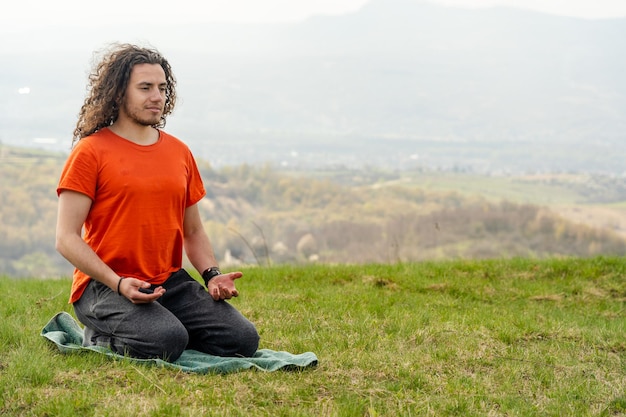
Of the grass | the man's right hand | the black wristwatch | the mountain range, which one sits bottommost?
the mountain range

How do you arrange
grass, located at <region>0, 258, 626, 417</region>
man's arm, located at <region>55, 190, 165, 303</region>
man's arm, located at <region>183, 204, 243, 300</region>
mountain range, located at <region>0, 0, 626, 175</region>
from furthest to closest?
mountain range, located at <region>0, 0, 626, 175</region>, man's arm, located at <region>183, 204, 243, 300</region>, man's arm, located at <region>55, 190, 165, 303</region>, grass, located at <region>0, 258, 626, 417</region>

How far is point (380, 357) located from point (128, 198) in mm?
2126

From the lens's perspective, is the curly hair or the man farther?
the curly hair

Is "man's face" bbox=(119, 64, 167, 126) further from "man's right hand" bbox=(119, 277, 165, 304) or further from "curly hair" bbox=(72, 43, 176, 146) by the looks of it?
"man's right hand" bbox=(119, 277, 165, 304)

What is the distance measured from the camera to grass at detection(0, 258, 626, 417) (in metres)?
4.61

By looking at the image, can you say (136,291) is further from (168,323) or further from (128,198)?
(128,198)

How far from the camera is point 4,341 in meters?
5.93

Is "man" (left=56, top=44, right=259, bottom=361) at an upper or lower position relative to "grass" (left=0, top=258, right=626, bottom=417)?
upper

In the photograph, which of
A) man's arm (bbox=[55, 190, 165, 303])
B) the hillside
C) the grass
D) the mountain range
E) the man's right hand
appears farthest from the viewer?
the mountain range

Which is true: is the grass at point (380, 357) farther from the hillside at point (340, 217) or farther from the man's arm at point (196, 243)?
the hillside at point (340, 217)

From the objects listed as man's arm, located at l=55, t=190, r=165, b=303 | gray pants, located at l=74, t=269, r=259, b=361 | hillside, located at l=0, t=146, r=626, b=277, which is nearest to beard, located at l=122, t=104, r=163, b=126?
man's arm, located at l=55, t=190, r=165, b=303

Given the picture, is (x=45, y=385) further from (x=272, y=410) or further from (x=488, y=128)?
(x=488, y=128)

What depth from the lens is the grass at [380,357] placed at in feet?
15.1

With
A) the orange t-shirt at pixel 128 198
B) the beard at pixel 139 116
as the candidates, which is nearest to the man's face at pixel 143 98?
the beard at pixel 139 116
